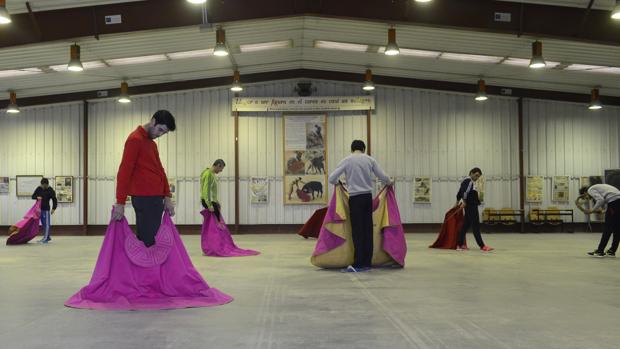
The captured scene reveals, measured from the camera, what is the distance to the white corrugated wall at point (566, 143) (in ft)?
63.5

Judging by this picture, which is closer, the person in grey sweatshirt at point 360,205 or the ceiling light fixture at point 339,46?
the person in grey sweatshirt at point 360,205

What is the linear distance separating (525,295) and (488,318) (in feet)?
4.86

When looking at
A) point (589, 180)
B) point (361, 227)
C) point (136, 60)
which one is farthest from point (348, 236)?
point (589, 180)

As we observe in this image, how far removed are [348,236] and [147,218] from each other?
11.6 ft

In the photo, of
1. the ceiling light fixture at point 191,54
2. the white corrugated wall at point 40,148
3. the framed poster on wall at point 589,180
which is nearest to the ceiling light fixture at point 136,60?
the ceiling light fixture at point 191,54

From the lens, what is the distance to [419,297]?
604 centimetres

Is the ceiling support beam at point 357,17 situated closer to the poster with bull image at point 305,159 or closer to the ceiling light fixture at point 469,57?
the ceiling light fixture at point 469,57

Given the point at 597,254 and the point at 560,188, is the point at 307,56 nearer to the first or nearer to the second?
the point at 560,188

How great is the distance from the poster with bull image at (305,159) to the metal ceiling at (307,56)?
181 centimetres

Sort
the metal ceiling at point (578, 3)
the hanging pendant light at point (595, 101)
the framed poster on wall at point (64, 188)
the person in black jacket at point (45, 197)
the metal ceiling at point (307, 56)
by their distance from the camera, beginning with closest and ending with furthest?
the metal ceiling at point (578, 3) → the metal ceiling at point (307, 56) → the person in black jacket at point (45, 197) → the hanging pendant light at point (595, 101) → the framed poster on wall at point (64, 188)

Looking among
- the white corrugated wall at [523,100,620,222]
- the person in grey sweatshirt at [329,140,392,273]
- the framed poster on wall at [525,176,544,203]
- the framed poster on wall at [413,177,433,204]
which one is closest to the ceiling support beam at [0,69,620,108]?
the white corrugated wall at [523,100,620,222]

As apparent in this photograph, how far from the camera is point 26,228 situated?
582 inches

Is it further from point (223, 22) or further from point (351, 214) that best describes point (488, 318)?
point (223, 22)

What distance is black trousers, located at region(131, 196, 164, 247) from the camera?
5602mm
